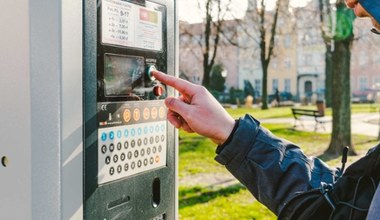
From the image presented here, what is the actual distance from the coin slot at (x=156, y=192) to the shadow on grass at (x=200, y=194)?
3637 millimetres

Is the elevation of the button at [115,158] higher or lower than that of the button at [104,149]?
lower

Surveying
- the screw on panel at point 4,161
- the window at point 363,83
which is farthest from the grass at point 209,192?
the window at point 363,83

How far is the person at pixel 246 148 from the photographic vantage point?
135cm

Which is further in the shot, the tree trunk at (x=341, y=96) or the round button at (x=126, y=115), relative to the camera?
the tree trunk at (x=341, y=96)

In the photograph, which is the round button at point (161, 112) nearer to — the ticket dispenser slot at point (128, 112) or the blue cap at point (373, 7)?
the ticket dispenser slot at point (128, 112)

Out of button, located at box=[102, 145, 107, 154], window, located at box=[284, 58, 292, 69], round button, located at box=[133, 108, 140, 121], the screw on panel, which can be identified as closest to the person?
round button, located at box=[133, 108, 140, 121]

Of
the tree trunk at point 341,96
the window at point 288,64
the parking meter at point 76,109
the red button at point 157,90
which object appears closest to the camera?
the parking meter at point 76,109

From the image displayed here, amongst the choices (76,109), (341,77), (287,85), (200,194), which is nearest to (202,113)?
(76,109)

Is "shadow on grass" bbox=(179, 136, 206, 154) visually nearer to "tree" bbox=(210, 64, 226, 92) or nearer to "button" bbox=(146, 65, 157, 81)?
"button" bbox=(146, 65, 157, 81)

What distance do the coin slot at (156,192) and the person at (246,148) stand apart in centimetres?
25

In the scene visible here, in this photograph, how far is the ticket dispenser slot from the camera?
1.29m

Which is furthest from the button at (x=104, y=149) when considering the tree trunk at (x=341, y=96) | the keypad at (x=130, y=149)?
the tree trunk at (x=341, y=96)

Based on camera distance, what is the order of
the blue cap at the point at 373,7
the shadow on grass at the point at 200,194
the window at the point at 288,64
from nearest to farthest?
1. the blue cap at the point at 373,7
2. the shadow on grass at the point at 200,194
3. the window at the point at 288,64

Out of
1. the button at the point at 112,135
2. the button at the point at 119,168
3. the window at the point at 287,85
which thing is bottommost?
the button at the point at 119,168
